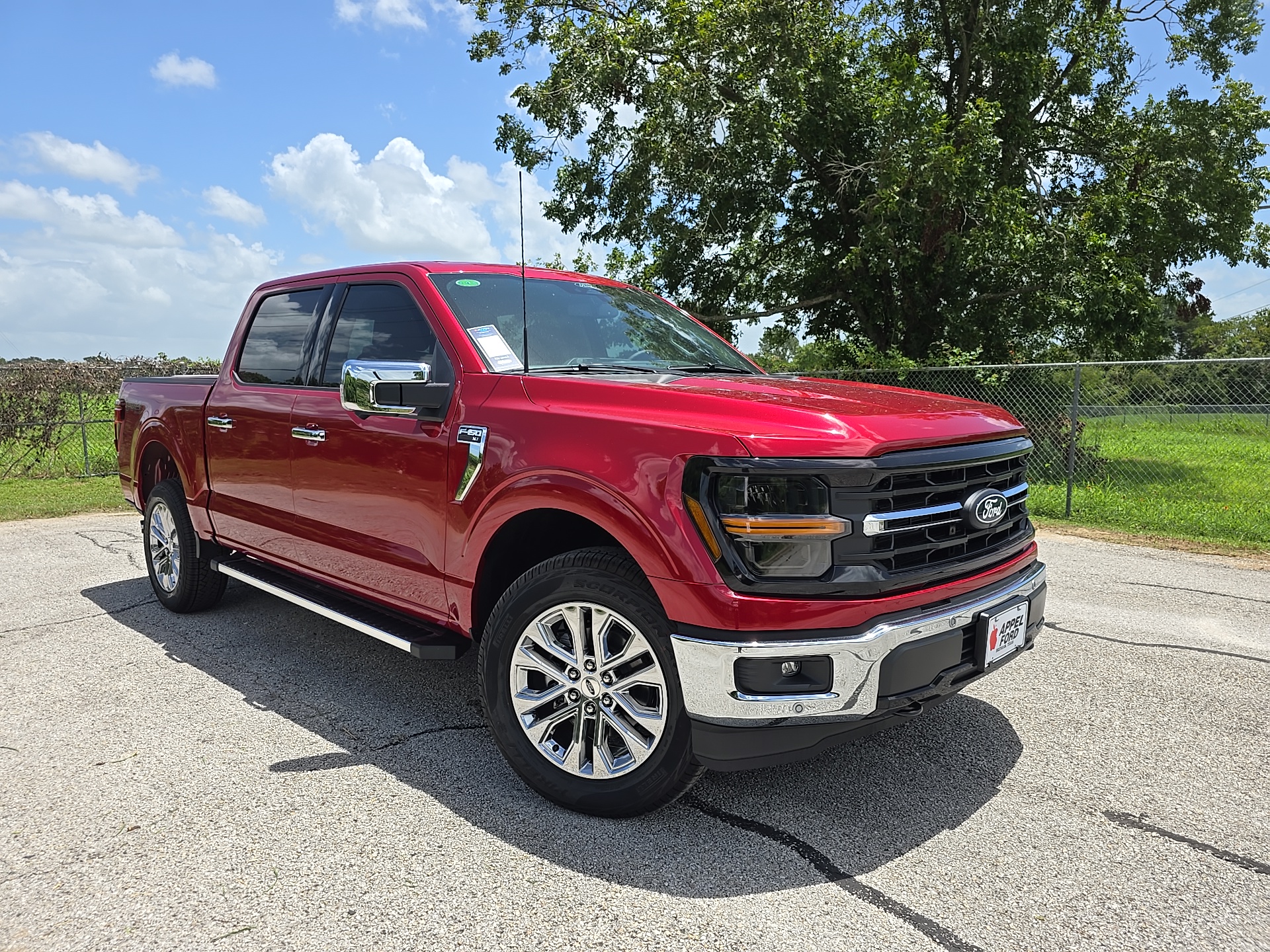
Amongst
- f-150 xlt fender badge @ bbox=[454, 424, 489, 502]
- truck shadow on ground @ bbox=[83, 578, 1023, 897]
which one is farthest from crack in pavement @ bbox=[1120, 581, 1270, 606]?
f-150 xlt fender badge @ bbox=[454, 424, 489, 502]

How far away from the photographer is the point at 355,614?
13.0 ft

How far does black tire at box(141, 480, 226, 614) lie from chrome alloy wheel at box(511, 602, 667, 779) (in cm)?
309

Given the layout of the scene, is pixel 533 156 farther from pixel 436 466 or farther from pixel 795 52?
pixel 436 466

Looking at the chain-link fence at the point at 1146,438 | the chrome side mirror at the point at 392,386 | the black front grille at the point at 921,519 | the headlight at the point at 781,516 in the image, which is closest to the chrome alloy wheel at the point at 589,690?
the headlight at the point at 781,516

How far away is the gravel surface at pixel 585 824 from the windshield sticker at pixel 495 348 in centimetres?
158

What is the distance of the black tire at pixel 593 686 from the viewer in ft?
9.15

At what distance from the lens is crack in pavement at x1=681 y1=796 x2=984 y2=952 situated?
93.8 inches

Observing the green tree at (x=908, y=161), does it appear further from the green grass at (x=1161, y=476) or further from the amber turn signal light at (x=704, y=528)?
the amber turn signal light at (x=704, y=528)

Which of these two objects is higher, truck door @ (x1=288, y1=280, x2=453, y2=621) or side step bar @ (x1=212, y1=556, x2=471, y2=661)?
truck door @ (x1=288, y1=280, x2=453, y2=621)

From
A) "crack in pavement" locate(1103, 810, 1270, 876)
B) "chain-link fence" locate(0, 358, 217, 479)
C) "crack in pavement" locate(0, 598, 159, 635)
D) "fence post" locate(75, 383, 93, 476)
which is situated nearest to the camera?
"crack in pavement" locate(1103, 810, 1270, 876)

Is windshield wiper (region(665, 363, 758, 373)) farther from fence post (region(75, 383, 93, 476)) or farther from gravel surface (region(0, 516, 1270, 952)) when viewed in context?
fence post (region(75, 383, 93, 476))

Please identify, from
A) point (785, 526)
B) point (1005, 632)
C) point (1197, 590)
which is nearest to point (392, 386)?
point (785, 526)

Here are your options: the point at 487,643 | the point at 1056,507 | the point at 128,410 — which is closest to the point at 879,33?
the point at 1056,507

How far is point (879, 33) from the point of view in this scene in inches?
598
